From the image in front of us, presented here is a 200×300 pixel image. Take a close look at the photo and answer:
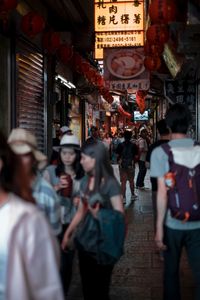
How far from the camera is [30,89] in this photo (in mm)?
11000

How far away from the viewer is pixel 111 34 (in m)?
Answer: 14.2

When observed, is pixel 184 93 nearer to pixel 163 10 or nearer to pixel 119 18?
pixel 119 18

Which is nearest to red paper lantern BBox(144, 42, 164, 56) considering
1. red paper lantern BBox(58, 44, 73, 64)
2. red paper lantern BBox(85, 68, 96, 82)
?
red paper lantern BBox(58, 44, 73, 64)

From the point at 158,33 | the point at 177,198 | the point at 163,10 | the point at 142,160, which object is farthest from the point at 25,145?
the point at 142,160

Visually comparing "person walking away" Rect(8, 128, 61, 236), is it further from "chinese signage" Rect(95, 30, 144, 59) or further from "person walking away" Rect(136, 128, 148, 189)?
"person walking away" Rect(136, 128, 148, 189)

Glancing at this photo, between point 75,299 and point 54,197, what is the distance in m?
1.85

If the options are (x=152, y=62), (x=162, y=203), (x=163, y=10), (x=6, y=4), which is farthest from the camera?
(x=152, y=62)

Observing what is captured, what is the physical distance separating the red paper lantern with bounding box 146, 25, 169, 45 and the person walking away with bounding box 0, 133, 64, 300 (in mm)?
8600

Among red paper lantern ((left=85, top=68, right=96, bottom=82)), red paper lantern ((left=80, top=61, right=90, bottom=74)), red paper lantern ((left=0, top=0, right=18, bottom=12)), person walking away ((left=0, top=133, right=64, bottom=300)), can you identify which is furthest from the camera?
red paper lantern ((left=85, top=68, right=96, bottom=82))

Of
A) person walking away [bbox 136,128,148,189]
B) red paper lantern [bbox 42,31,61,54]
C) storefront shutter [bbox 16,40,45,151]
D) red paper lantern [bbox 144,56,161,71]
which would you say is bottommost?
person walking away [bbox 136,128,148,189]

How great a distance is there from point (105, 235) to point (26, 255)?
2.12m

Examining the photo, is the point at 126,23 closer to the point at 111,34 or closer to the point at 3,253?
the point at 111,34

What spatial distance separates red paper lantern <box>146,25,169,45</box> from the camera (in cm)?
1026

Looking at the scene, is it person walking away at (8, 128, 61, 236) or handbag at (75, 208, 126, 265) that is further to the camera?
handbag at (75, 208, 126, 265)
